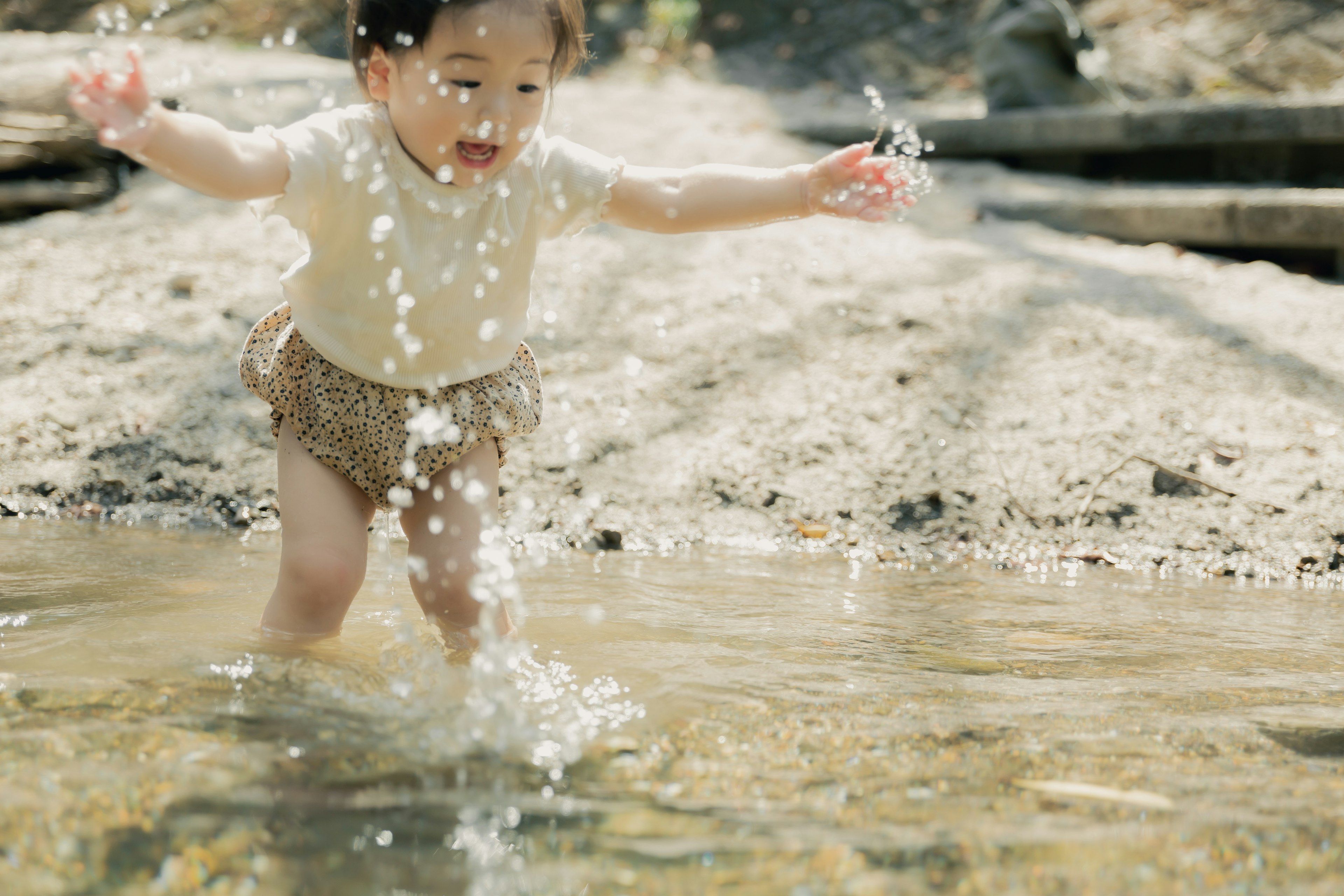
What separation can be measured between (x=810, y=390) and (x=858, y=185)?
158 centimetres

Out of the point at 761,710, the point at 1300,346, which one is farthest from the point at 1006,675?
the point at 1300,346

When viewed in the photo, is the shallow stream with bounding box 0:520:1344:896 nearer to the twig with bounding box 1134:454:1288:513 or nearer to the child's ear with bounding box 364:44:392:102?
the twig with bounding box 1134:454:1288:513

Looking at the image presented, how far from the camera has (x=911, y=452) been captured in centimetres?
360

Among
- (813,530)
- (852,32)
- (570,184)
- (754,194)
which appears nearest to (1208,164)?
(813,530)

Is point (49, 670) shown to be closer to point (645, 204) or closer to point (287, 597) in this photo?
point (287, 597)

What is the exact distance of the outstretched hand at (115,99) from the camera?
1788mm

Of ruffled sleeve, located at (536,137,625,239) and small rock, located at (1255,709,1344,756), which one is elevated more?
ruffled sleeve, located at (536,137,625,239)

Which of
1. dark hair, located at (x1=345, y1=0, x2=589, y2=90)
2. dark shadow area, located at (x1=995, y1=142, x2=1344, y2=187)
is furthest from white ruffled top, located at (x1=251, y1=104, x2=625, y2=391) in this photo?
dark shadow area, located at (x1=995, y1=142, x2=1344, y2=187)

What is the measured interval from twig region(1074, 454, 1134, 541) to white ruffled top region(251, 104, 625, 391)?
65.3 inches

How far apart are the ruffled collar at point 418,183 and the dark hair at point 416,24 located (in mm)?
94

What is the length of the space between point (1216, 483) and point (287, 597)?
248 centimetres

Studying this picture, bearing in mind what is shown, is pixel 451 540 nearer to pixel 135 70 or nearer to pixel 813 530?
pixel 135 70

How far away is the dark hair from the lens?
214 centimetres

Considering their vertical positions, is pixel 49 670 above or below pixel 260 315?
below
